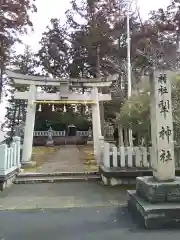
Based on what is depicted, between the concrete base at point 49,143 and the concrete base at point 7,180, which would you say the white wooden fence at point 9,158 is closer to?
the concrete base at point 7,180

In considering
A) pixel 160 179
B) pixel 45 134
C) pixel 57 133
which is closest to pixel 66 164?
pixel 160 179

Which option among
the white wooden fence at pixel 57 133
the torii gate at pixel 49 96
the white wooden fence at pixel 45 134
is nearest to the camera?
the torii gate at pixel 49 96

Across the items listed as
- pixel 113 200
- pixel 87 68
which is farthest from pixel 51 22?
pixel 113 200

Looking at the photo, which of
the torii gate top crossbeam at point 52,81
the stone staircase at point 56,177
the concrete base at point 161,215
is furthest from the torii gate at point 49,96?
the concrete base at point 161,215

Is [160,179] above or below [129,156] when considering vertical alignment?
below

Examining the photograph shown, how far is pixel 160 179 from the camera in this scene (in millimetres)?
5926

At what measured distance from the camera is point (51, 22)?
3131 cm

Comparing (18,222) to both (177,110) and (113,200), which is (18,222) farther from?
(177,110)

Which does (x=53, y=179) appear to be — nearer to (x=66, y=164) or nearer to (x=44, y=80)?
(x=66, y=164)

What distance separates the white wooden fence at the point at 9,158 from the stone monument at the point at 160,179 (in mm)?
4914

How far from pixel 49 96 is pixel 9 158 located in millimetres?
5795

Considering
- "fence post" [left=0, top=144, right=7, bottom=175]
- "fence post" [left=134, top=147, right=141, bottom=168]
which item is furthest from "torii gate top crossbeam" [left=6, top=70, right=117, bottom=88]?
"fence post" [left=134, top=147, right=141, bottom=168]

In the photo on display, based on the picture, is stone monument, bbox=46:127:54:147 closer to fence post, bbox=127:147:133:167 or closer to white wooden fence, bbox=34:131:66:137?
white wooden fence, bbox=34:131:66:137

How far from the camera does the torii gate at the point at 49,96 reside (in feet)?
49.0
